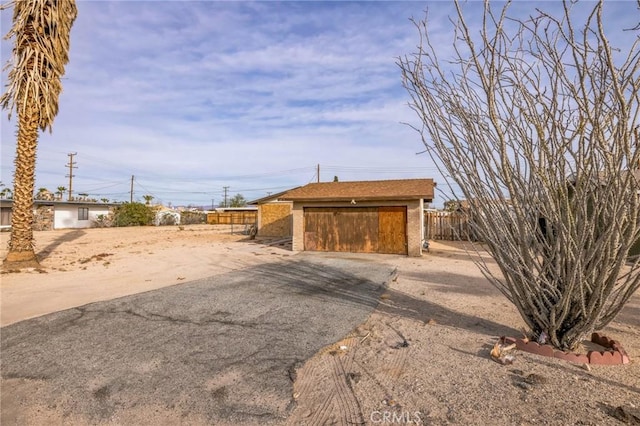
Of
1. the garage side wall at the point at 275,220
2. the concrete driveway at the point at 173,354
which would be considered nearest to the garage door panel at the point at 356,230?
the concrete driveway at the point at 173,354

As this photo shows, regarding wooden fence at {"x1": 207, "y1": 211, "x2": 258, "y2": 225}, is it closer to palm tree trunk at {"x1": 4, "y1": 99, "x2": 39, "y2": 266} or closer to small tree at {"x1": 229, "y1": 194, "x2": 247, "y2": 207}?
small tree at {"x1": 229, "y1": 194, "x2": 247, "y2": 207}

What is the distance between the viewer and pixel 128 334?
5.04m

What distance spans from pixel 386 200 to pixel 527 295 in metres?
10.5

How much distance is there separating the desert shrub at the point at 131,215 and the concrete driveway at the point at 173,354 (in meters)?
32.6

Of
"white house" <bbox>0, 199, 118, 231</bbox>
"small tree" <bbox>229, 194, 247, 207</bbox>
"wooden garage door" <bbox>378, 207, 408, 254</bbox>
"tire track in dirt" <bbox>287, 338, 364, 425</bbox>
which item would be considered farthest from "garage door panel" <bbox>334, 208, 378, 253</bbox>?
"small tree" <bbox>229, 194, 247, 207</bbox>

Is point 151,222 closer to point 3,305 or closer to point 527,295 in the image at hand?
point 3,305

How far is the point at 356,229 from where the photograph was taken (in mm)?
15258

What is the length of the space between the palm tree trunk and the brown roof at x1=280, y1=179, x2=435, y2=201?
363 inches

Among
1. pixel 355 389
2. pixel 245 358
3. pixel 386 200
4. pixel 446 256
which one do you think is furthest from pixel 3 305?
pixel 446 256

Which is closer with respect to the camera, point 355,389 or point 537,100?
point 355,389

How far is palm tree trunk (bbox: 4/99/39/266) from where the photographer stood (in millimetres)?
10781

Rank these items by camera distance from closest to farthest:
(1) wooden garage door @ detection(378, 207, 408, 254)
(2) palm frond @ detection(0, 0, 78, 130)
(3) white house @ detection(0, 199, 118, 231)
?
(2) palm frond @ detection(0, 0, 78, 130) < (1) wooden garage door @ detection(378, 207, 408, 254) < (3) white house @ detection(0, 199, 118, 231)

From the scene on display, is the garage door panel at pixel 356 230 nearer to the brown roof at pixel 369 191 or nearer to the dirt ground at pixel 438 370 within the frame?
the brown roof at pixel 369 191

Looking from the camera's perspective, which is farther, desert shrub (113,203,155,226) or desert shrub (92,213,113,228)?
desert shrub (113,203,155,226)
